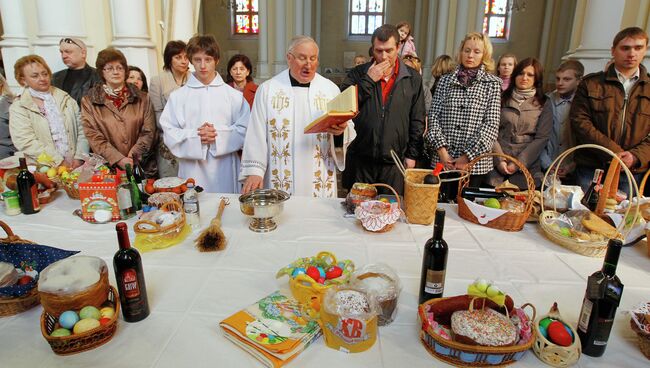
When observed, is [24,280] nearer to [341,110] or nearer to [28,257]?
[28,257]

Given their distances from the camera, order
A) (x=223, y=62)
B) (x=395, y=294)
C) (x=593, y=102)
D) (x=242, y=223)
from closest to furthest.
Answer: (x=395, y=294), (x=242, y=223), (x=593, y=102), (x=223, y=62)

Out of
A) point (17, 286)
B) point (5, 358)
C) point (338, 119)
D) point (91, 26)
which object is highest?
point (91, 26)

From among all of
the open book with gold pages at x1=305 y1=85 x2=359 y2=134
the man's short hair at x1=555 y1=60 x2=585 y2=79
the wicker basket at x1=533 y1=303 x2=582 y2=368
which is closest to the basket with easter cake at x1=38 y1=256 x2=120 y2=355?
the wicker basket at x1=533 y1=303 x2=582 y2=368

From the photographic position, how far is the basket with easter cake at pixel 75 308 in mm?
1196

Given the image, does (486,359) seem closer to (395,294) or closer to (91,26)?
(395,294)

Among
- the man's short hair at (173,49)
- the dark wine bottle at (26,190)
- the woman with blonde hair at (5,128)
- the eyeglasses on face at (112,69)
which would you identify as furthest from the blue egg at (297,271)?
the woman with blonde hair at (5,128)

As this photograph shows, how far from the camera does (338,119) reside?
2438 mm

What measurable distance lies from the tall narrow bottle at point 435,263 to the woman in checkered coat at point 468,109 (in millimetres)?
1964

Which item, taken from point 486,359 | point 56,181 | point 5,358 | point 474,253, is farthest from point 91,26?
point 486,359

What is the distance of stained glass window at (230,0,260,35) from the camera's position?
14703 mm

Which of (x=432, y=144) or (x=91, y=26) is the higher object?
(x=91, y=26)

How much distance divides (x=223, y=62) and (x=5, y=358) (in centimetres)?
1478

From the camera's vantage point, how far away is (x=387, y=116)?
3.29 metres

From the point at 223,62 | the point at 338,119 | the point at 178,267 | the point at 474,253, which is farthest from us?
the point at 223,62
